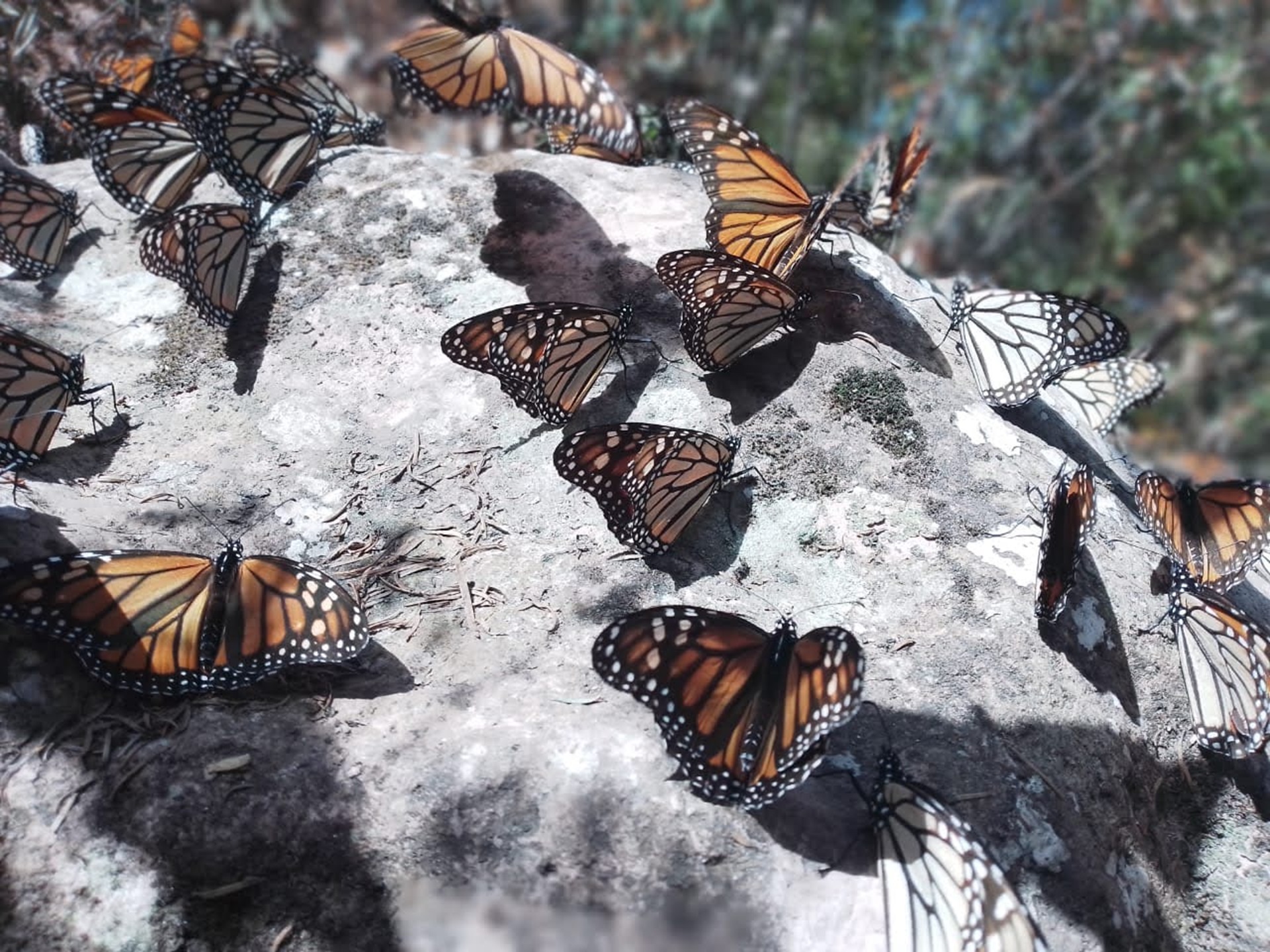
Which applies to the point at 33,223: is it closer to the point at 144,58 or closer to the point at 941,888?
the point at 144,58

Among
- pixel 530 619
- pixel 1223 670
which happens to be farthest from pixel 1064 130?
pixel 530 619

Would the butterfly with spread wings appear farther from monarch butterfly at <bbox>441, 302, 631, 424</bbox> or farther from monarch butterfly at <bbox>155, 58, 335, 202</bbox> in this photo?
monarch butterfly at <bbox>155, 58, 335, 202</bbox>

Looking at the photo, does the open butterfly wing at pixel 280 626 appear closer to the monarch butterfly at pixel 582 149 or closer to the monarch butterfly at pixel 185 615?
the monarch butterfly at pixel 185 615

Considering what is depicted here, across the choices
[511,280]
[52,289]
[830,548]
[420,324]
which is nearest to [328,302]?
[420,324]

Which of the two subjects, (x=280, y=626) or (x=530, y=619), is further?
(x=530, y=619)

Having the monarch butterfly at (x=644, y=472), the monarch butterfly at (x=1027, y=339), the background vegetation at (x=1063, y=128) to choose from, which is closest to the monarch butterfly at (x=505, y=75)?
the monarch butterfly at (x=644, y=472)

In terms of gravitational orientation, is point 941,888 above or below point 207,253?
below

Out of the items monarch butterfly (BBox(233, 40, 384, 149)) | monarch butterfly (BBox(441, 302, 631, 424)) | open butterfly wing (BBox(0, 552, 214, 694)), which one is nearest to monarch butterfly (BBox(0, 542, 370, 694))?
open butterfly wing (BBox(0, 552, 214, 694))
